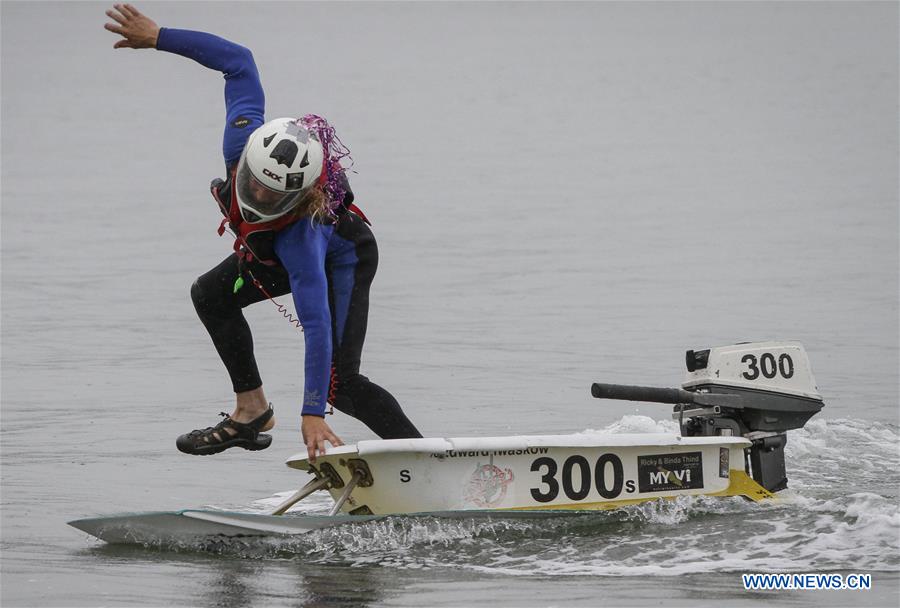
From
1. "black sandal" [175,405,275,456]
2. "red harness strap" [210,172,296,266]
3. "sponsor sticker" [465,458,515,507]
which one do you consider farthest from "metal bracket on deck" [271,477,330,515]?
"red harness strap" [210,172,296,266]

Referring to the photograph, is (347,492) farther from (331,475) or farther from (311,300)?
(311,300)

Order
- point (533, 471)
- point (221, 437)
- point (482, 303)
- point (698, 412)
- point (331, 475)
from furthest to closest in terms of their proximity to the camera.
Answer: point (482, 303) → point (698, 412) → point (221, 437) → point (533, 471) → point (331, 475)

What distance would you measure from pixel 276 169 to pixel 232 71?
78 cm

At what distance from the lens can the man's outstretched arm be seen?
8070mm

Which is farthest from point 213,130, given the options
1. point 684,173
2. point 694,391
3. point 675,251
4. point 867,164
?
point 694,391

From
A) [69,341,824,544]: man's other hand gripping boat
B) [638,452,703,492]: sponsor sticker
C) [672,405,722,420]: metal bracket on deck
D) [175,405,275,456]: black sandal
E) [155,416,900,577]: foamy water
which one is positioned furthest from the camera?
[672,405,722,420]: metal bracket on deck

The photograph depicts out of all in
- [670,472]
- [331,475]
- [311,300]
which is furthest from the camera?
[670,472]

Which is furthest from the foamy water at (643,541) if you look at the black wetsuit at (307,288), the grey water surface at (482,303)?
the black wetsuit at (307,288)

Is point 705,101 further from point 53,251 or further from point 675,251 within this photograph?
point 53,251

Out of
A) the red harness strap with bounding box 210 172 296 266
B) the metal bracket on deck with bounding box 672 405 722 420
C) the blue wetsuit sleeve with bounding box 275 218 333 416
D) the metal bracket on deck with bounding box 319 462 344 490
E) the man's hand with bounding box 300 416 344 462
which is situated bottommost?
the metal bracket on deck with bounding box 319 462 344 490

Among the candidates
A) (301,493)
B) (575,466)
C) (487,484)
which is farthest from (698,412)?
(301,493)

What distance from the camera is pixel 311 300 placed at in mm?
7770

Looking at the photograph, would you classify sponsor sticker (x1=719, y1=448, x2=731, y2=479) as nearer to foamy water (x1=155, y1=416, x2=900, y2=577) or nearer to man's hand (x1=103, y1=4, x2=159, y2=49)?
foamy water (x1=155, y1=416, x2=900, y2=577)

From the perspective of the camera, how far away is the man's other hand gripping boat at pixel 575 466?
7.90 m
